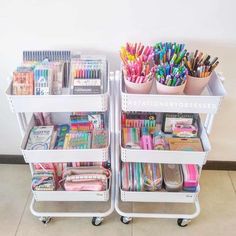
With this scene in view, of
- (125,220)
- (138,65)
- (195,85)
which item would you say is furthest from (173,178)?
(138,65)

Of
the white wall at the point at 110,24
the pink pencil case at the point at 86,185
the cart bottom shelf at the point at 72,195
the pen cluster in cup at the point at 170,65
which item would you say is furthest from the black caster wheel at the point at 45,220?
the pen cluster in cup at the point at 170,65

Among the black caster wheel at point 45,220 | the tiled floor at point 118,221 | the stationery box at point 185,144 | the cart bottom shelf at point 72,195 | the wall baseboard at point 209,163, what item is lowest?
the tiled floor at point 118,221

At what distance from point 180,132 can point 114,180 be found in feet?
1.39

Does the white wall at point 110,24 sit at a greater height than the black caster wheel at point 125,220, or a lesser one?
greater

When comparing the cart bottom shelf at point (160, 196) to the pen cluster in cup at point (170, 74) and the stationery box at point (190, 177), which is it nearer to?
the stationery box at point (190, 177)

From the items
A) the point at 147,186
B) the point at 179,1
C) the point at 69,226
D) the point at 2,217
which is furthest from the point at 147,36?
the point at 2,217

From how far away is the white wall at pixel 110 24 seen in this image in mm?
1089

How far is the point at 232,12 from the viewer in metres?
1.09

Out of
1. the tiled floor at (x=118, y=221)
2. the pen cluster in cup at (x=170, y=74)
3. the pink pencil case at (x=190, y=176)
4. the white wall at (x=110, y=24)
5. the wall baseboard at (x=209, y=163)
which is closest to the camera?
the pen cluster in cup at (x=170, y=74)

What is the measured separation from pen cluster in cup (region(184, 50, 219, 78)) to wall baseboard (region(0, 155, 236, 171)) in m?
0.79

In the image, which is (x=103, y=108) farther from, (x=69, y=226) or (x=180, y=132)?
(x=69, y=226)

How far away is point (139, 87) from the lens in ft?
3.24

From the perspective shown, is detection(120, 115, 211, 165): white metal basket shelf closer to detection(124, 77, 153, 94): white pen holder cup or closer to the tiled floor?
detection(124, 77, 153, 94): white pen holder cup

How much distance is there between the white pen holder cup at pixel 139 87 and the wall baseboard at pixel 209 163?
836mm
